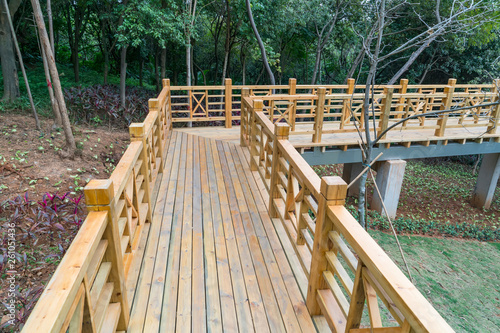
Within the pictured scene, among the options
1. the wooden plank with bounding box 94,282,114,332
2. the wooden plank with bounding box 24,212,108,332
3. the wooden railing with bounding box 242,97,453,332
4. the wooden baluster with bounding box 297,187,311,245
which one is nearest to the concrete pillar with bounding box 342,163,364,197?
the wooden railing with bounding box 242,97,453,332

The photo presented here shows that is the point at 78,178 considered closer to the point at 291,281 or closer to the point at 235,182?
the point at 235,182

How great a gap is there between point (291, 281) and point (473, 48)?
15161 mm

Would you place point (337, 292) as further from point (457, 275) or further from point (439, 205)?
point (439, 205)

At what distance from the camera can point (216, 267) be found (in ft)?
9.36

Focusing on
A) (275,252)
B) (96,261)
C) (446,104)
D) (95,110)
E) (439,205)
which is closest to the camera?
(96,261)

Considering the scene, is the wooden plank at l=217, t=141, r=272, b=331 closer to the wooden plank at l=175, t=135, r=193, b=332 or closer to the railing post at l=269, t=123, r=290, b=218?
the railing post at l=269, t=123, r=290, b=218

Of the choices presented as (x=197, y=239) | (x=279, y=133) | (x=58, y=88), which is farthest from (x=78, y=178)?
(x=279, y=133)

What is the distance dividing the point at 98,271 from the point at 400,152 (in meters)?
7.66

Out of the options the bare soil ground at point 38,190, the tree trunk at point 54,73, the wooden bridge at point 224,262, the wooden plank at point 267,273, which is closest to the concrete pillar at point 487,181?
the wooden bridge at point 224,262

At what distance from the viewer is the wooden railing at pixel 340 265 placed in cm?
131

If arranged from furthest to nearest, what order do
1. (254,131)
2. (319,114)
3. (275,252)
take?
(319,114)
(254,131)
(275,252)

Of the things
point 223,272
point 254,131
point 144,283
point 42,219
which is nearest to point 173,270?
point 144,283

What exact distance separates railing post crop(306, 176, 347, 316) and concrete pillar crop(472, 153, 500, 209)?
414 inches

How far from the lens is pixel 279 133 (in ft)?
11.3
